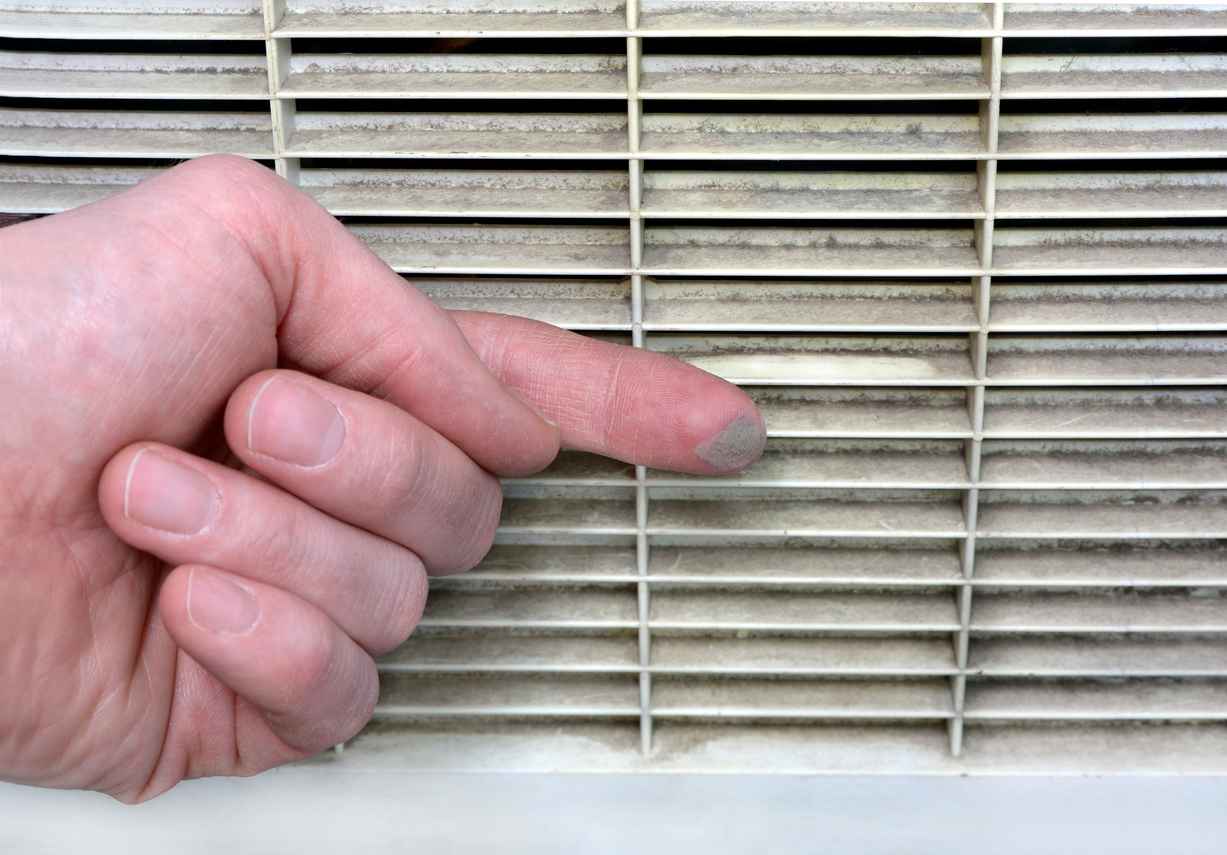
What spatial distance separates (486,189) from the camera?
1370 millimetres

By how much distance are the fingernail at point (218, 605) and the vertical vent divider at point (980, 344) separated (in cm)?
78

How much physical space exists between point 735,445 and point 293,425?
17.5 inches

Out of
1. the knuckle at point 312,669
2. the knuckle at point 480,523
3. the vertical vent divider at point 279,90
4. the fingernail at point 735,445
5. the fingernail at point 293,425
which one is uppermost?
the vertical vent divider at point 279,90

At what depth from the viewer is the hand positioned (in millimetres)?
1091

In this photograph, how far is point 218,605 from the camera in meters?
1.09

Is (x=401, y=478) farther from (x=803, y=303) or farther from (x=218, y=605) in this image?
(x=803, y=303)

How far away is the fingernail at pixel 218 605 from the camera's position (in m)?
1.08

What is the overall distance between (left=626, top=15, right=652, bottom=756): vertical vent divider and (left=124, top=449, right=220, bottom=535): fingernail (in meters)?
0.49

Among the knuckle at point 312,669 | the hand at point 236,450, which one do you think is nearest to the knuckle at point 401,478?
the hand at point 236,450

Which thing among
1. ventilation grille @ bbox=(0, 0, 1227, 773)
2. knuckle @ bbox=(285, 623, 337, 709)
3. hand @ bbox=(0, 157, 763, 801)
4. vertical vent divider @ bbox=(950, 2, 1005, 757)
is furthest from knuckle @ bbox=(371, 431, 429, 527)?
vertical vent divider @ bbox=(950, 2, 1005, 757)

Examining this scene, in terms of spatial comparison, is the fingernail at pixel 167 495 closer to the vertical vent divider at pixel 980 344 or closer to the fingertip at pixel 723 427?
the fingertip at pixel 723 427

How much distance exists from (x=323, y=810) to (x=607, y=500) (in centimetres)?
53

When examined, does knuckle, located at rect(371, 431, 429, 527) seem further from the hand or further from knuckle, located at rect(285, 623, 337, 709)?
knuckle, located at rect(285, 623, 337, 709)

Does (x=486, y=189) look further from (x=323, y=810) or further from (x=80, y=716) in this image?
(x=323, y=810)
